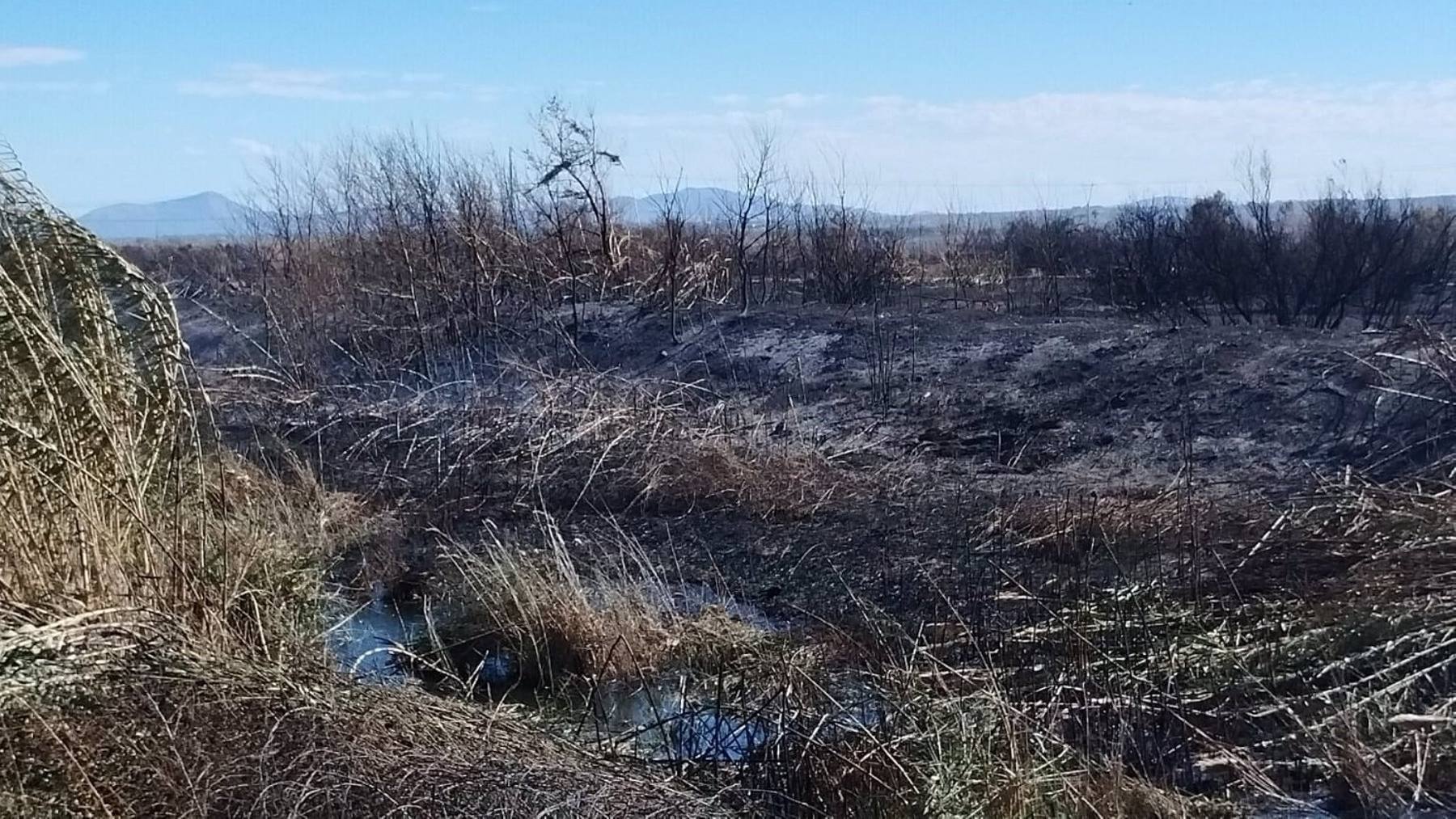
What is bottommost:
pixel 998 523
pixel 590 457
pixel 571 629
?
pixel 571 629

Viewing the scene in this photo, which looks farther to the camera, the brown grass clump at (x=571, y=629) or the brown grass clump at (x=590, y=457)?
the brown grass clump at (x=590, y=457)

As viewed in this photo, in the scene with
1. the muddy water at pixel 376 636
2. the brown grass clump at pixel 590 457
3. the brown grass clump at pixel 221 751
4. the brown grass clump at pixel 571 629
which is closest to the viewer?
the brown grass clump at pixel 221 751

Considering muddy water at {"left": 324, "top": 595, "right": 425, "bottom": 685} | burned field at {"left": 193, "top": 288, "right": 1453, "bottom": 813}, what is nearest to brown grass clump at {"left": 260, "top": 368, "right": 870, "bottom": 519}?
burned field at {"left": 193, "top": 288, "right": 1453, "bottom": 813}

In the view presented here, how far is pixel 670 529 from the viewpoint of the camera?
11.2 meters

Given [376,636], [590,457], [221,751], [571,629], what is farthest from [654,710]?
[590,457]

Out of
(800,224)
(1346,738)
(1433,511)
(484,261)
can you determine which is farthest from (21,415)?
(800,224)

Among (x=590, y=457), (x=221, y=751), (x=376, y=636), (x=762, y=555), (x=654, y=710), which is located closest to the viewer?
(x=221, y=751)

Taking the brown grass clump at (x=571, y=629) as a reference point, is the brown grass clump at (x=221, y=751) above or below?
above

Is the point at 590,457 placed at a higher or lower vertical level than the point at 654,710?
higher

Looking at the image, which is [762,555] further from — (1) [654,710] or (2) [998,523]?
(1) [654,710]

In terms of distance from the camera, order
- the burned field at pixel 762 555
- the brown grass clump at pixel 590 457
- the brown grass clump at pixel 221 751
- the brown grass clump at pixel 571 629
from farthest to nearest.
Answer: the brown grass clump at pixel 590 457
the brown grass clump at pixel 571 629
the burned field at pixel 762 555
the brown grass clump at pixel 221 751

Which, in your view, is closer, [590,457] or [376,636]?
[376,636]

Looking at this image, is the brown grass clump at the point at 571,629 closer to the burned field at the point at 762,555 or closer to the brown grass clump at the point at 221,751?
the burned field at the point at 762,555

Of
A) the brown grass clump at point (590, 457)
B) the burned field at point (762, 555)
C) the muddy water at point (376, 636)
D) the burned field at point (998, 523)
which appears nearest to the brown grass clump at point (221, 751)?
the burned field at point (762, 555)
